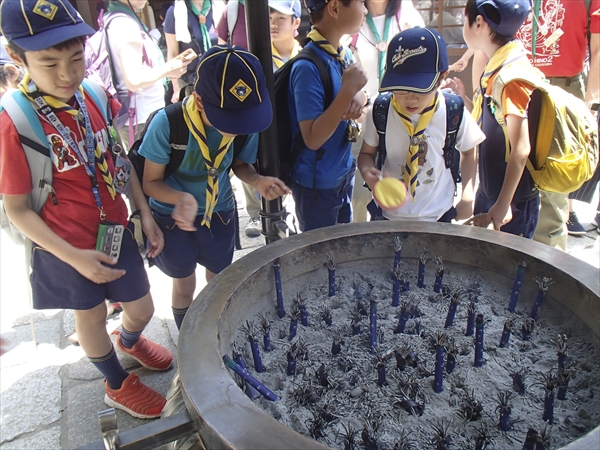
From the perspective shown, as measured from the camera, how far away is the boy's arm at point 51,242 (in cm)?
174

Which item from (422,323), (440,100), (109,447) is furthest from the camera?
(440,100)

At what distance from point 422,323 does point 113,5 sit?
324 centimetres

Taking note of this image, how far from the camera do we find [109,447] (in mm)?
1000

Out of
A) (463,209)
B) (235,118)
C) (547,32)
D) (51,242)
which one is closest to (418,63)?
(235,118)

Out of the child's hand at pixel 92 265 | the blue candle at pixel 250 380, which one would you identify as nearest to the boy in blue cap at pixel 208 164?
the child's hand at pixel 92 265

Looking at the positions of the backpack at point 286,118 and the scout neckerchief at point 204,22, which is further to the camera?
the scout neckerchief at point 204,22

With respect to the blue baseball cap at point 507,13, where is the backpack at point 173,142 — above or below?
below

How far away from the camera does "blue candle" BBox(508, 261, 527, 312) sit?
1581mm

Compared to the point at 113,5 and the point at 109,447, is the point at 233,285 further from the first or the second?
the point at 113,5

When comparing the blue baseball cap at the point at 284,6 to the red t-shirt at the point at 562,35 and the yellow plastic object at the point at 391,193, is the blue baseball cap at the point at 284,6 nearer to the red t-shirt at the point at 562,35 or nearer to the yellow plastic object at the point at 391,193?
the yellow plastic object at the point at 391,193

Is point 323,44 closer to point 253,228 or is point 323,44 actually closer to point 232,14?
point 232,14

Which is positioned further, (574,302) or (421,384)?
(574,302)

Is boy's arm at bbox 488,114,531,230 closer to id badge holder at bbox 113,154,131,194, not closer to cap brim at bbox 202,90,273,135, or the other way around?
cap brim at bbox 202,90,273,135

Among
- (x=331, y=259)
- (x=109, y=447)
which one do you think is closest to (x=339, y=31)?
(x=331, y=259)
